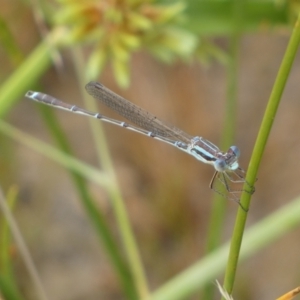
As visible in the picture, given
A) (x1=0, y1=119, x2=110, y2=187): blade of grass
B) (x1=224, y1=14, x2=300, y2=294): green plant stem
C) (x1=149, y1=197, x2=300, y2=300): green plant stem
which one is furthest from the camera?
(x1=0, y1=119, x2=110, y2=187): blade of grass

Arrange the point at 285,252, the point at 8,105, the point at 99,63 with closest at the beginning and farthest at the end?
the point at 8,105, the point at 99,63, the point at 285,252

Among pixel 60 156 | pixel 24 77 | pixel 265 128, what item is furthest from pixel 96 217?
pixel 265 128

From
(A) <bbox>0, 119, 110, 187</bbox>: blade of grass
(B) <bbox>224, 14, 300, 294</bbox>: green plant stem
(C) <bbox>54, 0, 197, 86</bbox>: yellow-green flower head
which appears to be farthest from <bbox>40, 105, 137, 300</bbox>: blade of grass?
(B) <bbox>224, 14, 300, 294</bbox>: green plant stem

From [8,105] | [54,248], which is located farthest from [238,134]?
[8,105]

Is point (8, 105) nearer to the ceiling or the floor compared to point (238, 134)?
nearer to the floor

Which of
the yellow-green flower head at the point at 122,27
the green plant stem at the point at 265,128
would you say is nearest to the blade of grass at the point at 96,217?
the yellow-green flower head at the point at 122,27

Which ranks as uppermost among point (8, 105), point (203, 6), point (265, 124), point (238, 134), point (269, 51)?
point (269, 51)

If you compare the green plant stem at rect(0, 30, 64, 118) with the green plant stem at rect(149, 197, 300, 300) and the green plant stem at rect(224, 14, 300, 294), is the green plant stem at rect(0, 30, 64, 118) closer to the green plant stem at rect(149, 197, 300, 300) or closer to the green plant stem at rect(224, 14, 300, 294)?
the green plant stem at rect(149, 197, 300, 300)

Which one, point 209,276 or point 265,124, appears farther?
point 209,276

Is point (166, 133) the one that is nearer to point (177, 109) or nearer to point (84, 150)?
point (177, 109)

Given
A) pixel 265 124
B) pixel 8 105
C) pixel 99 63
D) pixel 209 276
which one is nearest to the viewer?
pixel 265 124
